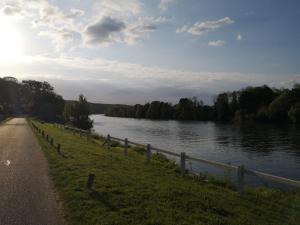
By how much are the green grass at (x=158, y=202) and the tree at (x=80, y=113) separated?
2611 inches

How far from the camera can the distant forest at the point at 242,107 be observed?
4220 inches

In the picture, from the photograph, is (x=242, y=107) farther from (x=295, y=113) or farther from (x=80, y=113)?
(x=80, y=113)

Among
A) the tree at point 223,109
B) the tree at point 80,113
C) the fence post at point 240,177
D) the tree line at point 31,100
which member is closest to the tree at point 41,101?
the tree line at point 31,100

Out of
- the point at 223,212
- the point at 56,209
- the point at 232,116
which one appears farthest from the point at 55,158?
the point at 232,116

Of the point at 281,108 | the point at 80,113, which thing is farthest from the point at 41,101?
the point at 281,108

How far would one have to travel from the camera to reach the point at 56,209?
28.5 feet

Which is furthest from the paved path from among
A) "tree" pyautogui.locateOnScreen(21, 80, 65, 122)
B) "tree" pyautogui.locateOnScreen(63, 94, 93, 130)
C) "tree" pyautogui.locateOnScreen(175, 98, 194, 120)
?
"tree" pyautogui.locateOnScreen(175, 98, 194, 120)

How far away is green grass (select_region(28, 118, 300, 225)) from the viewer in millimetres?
8117

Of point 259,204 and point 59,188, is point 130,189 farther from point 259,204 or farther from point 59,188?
point 259,204

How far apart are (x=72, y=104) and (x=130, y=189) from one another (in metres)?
71.6

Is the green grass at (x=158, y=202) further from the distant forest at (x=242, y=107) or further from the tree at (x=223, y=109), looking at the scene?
the tree at (x=223, y=109)

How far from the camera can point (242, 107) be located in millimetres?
125125

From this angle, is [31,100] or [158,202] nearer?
[158,202]

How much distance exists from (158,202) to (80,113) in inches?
2856
